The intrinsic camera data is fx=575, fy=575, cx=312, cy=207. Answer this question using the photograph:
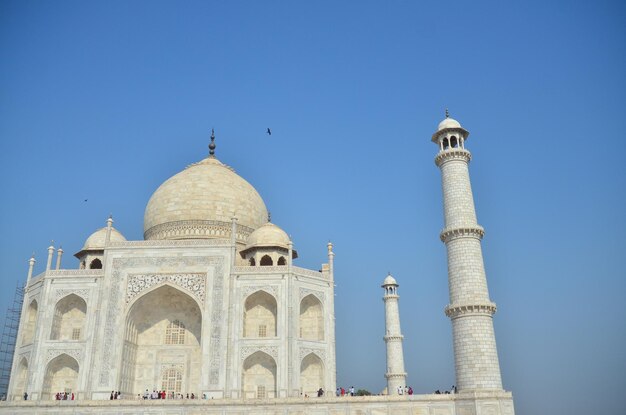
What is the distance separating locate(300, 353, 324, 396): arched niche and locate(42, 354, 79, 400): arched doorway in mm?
8905

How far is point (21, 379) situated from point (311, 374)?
38.5 feet

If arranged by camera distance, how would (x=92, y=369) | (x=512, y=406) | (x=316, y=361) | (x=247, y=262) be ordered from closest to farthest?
(x=512, y=406)
(x=92, y=369)
(x=316, y=361)
(x=247, y=262)

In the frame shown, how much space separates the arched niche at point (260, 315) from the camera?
23.5 metres

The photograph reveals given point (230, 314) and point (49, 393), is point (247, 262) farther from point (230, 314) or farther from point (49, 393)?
point (49, 393)

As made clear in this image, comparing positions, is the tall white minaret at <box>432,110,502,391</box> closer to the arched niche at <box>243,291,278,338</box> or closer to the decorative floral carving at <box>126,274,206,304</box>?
the arched niche at <box>243,291,278,338</box>

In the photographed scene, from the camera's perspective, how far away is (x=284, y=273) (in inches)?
912

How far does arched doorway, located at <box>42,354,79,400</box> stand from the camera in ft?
74.3

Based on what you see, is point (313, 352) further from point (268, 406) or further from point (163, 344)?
point (163, 344)

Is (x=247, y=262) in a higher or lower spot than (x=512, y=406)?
higher

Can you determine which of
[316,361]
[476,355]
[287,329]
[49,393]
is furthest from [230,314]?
[476,355]

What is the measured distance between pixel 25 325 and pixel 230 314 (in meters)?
8.86

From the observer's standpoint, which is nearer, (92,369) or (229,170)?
(92,369)

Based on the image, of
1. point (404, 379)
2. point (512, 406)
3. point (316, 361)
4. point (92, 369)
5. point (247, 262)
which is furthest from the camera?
point (404, 379)

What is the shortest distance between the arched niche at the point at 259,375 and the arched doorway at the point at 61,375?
21.9 ft
